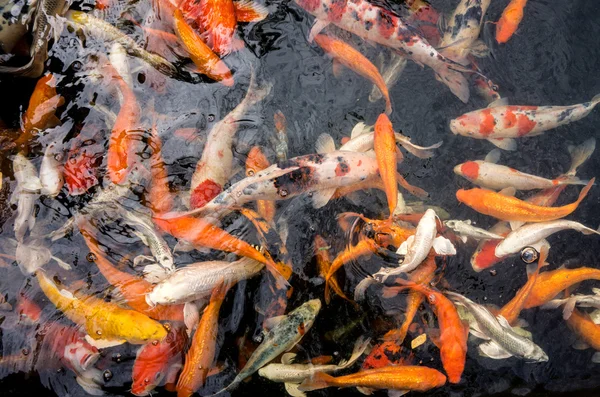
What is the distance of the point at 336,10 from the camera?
423 cm

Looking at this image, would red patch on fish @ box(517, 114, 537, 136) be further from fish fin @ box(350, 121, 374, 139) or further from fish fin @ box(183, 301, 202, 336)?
fish fin @ box(183, 301, 202, 336)

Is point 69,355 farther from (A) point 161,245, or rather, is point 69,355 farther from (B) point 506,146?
(B) point 506,146

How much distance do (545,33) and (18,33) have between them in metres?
4.77

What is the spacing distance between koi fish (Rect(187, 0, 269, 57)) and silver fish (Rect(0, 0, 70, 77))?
1.17m

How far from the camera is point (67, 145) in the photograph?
398 cm

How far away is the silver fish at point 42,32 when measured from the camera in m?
4.05

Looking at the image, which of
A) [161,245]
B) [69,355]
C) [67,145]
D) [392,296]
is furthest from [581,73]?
[69,355]

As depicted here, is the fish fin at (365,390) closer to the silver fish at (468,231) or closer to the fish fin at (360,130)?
the silver fish at (468,231)

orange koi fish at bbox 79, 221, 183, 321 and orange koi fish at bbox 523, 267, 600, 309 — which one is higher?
orange koi fish at bbox 523, 267, 600, 309

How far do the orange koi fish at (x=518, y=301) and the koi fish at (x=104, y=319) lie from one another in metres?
2.62

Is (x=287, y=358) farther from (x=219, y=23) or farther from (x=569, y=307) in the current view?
(x=219, y=23)

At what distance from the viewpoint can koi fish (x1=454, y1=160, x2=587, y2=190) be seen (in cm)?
385

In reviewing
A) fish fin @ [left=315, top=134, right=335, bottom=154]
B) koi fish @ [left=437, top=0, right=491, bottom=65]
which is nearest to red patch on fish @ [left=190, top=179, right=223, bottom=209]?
fish fin @ [left=315, top=134, right=335, bottom=154]

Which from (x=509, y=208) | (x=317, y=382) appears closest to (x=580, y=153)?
(x=509, y=208)
